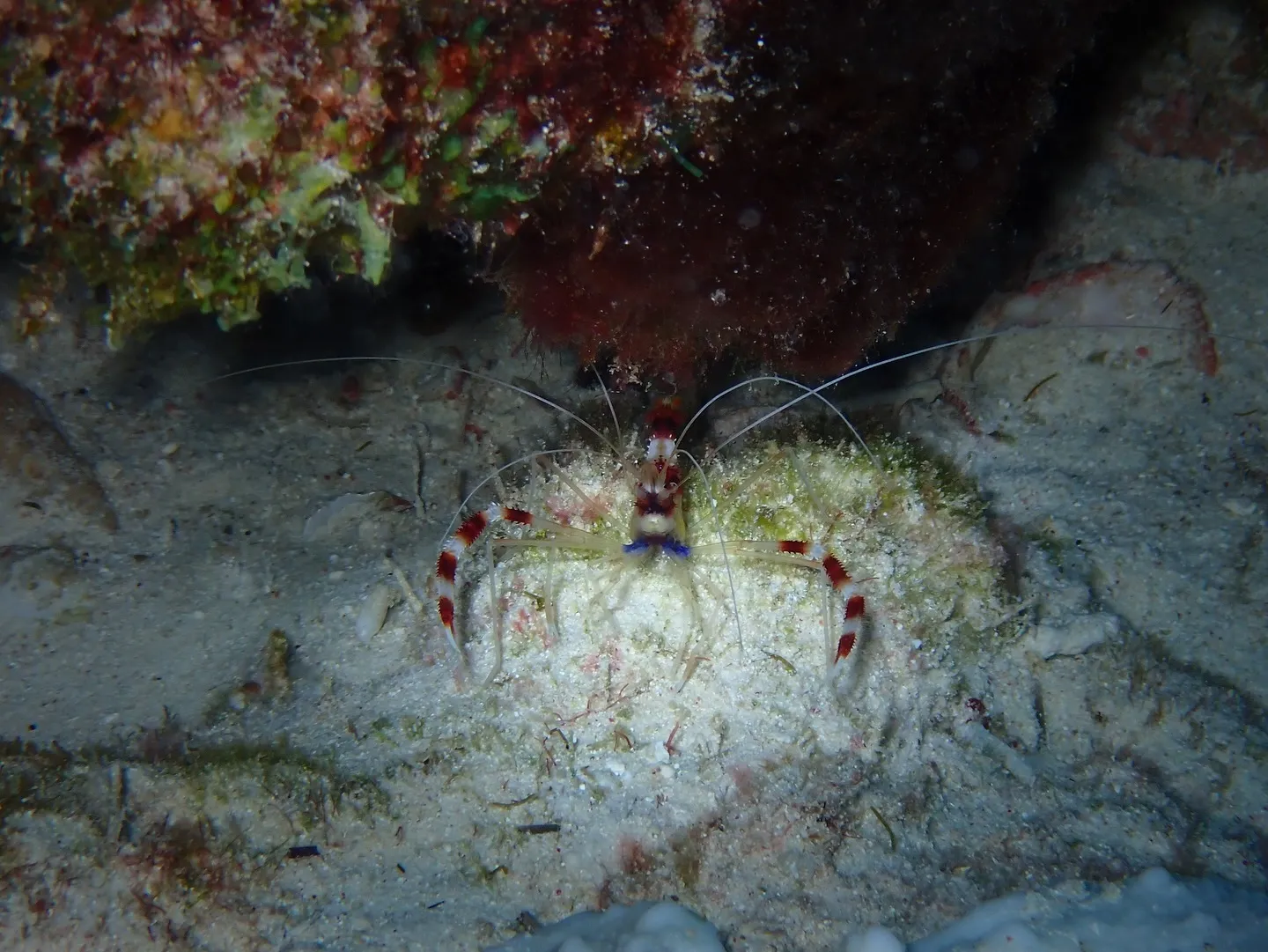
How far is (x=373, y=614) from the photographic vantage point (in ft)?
13.1

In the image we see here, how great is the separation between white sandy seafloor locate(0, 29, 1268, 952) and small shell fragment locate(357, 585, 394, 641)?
25 millimetres

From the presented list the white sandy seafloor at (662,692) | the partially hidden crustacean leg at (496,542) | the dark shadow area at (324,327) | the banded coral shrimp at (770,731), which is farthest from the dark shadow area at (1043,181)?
the dark shadow area at (324,327)

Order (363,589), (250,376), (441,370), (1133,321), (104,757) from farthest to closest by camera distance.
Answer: (441,370)
(250,376)
(1133,321)
(363,589)
(104,757)

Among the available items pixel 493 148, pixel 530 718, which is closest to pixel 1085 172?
pixel 493 148

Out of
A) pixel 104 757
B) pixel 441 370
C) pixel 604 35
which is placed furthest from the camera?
pixel 441 370

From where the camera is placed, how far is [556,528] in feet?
12.4

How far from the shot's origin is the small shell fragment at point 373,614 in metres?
3.99

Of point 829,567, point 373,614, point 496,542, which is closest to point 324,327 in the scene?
point 373,614

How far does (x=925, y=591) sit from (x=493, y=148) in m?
2.83

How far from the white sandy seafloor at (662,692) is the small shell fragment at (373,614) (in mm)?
25

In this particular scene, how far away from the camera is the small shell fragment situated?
3990 millimetres

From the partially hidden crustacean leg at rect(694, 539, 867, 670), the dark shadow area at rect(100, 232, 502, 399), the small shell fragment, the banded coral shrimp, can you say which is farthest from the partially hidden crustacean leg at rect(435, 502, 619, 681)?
the dark shadow area at rect(100, 232, 502, 399)

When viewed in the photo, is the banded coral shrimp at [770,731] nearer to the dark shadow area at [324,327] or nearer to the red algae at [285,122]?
the red algae at [285,122]

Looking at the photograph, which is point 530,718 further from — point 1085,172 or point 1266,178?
point 1266,178
